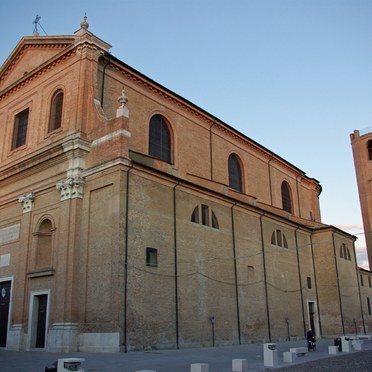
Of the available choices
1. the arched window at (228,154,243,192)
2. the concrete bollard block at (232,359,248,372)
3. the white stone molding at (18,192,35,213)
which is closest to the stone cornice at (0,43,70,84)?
the white stone molding at (18,192,35,213)

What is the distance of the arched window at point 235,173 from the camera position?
91.9 ft

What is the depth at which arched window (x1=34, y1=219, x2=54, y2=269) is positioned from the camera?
1970 centimetres

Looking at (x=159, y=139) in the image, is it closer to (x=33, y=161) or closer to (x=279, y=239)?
(x=33, y=161)

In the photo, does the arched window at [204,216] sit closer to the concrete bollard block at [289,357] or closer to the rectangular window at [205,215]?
the rectangular window at [205,215]

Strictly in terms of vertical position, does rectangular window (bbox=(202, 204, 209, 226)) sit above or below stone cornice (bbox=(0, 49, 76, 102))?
below

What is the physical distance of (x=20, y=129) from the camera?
23.6m

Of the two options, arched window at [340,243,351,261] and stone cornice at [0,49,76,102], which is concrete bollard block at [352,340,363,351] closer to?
arched window at [340,243,351,261]

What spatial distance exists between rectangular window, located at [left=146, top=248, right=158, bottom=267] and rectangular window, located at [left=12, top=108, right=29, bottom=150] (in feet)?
31.4

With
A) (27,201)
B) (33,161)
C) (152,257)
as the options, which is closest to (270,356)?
(152,257)

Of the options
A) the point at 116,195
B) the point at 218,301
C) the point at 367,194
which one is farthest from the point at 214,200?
the point at 367,194

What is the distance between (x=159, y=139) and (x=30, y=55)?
8.09 metres

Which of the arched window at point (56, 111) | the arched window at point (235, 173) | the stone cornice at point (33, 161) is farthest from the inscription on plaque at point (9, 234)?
the arched window at point (235, 173)

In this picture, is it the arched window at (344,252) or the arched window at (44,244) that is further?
the arched window at (344,252)

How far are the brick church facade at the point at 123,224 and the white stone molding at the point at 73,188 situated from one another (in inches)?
1.8
